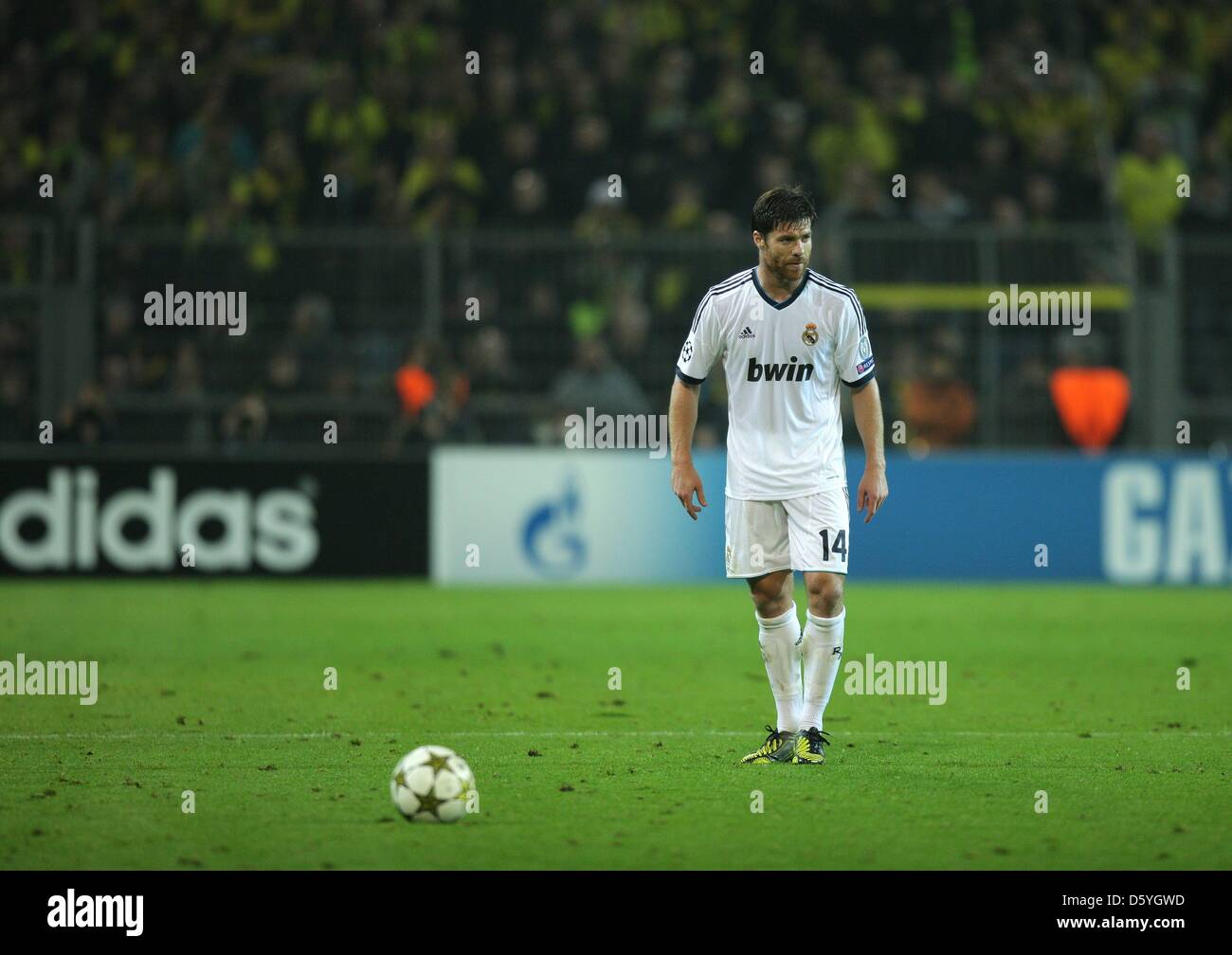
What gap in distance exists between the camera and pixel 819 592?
7.97 metres

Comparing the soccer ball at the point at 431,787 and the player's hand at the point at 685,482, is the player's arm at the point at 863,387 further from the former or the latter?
the soccer ball at the point at 431,787

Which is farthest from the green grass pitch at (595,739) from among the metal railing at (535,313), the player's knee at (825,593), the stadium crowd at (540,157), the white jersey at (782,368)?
the stadium crowd at (540,157)

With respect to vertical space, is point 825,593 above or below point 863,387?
below

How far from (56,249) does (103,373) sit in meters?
1.22

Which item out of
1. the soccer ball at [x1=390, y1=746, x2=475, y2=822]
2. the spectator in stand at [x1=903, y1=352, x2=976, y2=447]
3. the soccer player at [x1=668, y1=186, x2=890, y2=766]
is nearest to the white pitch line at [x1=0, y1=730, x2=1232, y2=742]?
the soccer player at [x1=668, y1=186, x2=890, y2=766]

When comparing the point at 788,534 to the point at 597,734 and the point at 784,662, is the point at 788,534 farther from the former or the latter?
the point at 597,734

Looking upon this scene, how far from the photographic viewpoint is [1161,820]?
6691 millimetres

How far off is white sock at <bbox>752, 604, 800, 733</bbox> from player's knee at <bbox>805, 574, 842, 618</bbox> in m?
0.12

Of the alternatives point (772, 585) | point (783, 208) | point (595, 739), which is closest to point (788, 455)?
point (772, 585)

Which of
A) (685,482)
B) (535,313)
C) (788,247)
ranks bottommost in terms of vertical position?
(685,482)

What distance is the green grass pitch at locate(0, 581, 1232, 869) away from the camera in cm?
623

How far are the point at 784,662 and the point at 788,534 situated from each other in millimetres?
559

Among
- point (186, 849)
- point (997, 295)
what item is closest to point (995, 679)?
point (186, 849)

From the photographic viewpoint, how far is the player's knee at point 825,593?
791cm
